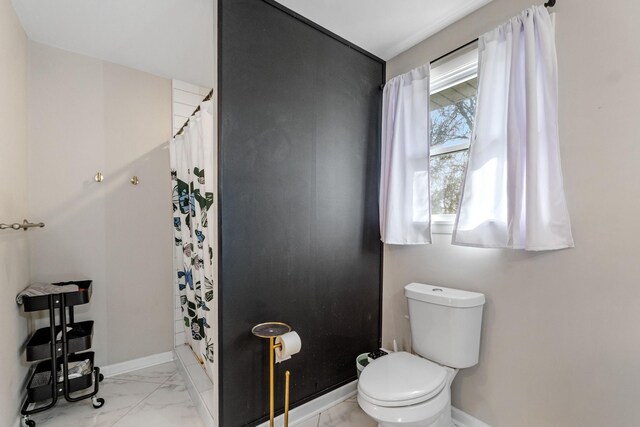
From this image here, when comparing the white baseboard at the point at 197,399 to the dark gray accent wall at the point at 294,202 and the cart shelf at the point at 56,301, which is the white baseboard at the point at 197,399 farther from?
the cart shelf at the point at 56,301

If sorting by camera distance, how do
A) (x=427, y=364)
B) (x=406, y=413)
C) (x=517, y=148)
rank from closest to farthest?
(x=406, y=413), (x=517, y=148), (x=427, y=364)

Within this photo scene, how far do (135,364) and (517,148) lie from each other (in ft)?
9.68

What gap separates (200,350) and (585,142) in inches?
101

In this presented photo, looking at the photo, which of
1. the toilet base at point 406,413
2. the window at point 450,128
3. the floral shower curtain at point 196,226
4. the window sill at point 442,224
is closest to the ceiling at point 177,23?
the window at point 450,128

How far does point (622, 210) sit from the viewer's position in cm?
113

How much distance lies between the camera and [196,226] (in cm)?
187

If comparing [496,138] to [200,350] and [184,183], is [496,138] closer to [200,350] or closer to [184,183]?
[184,183]

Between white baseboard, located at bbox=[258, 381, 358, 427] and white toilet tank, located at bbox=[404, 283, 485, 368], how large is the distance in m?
0.63

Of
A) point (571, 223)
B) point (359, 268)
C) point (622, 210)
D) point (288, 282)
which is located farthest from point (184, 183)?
point (622, 210)

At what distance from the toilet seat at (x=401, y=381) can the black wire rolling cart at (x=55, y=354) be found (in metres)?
1.71

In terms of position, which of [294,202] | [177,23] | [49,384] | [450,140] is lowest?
[49,384]

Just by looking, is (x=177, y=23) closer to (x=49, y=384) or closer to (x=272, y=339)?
(x=272, y=339)

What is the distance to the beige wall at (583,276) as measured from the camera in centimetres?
111

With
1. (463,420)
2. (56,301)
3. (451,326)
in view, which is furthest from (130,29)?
(463,420)
